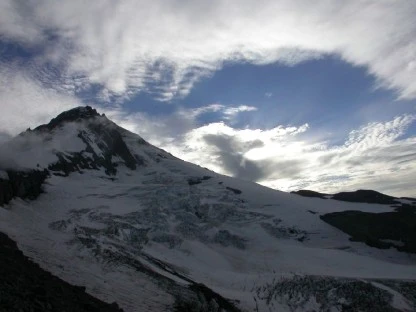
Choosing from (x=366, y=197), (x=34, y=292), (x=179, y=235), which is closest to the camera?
(x=34, y=292)

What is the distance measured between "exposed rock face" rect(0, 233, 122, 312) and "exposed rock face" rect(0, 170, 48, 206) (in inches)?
1361

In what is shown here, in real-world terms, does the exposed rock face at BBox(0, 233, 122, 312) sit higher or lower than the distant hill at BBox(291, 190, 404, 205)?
lower

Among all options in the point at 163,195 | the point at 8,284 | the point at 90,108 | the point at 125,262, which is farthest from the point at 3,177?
the point at 90,108

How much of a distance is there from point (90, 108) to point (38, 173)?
59576 mm

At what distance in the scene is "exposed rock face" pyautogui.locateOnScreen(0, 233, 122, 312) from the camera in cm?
1698

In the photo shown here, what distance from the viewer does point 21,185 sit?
2576 inches

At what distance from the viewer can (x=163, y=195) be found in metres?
81.4

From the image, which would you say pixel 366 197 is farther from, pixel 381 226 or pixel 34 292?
pixel 34 292

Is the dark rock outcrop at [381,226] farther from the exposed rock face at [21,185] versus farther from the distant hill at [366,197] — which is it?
the exposed rock face at [21,185]

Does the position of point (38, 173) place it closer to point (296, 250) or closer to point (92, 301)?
point (296, 250)

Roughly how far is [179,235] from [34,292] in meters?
46.4

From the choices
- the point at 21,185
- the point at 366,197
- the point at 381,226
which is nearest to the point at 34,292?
the point at 21,185

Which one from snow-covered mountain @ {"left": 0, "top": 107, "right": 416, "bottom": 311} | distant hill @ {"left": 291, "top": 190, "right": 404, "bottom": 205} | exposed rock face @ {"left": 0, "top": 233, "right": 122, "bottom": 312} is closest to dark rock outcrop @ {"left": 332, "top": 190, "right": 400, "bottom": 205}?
distant hill @ {"left": 291, "top": 190, "right": 404, "bottom": 205}

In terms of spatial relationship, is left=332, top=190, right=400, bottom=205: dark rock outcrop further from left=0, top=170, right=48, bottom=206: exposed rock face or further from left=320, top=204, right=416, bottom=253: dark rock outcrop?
left=0, top=170, right=48, bottom=206: exposed rock face
